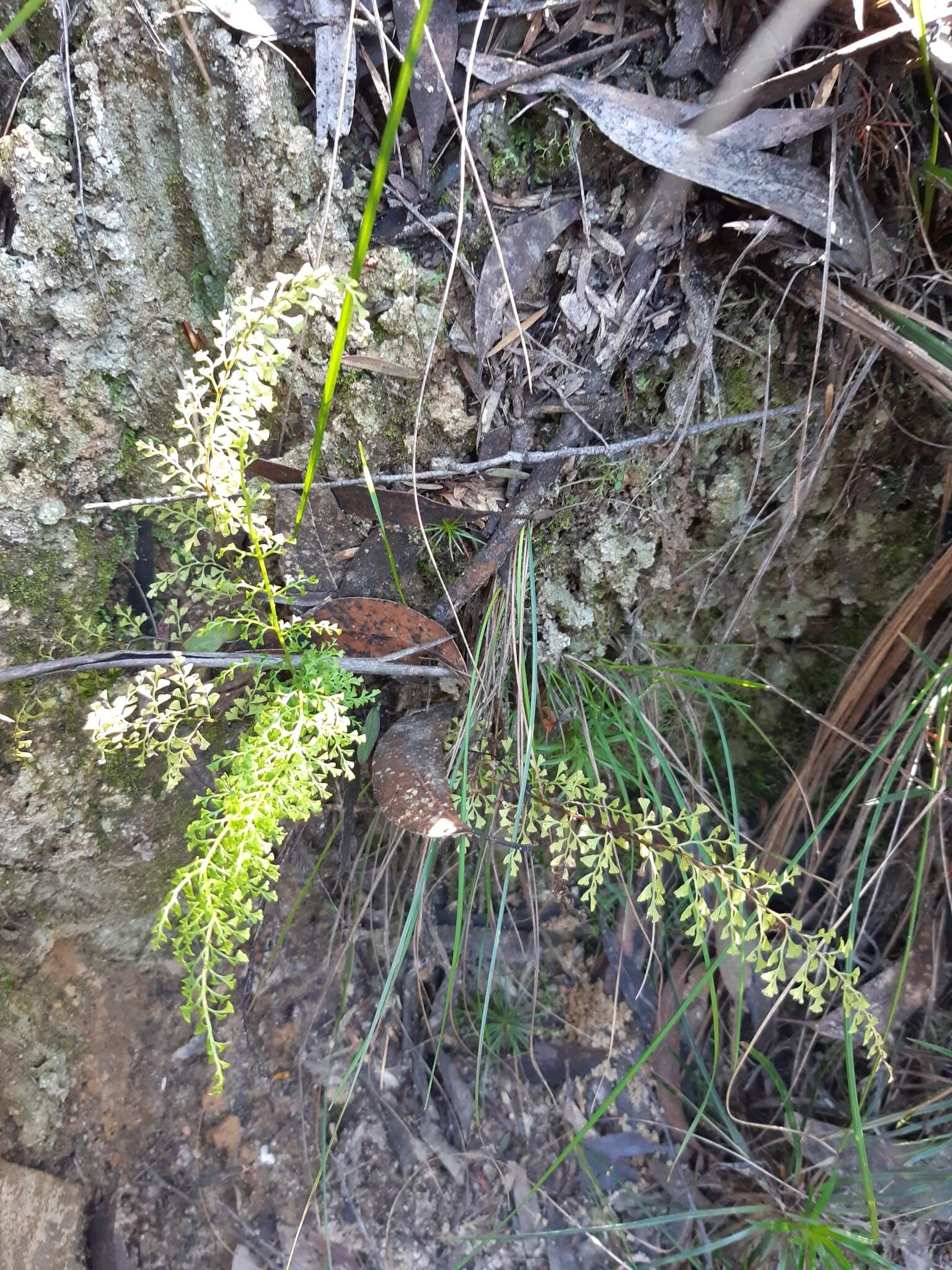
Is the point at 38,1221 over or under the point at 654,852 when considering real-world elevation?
under

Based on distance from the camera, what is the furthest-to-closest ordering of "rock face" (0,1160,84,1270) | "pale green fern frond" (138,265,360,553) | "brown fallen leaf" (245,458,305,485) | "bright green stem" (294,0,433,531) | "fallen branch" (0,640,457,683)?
"rock face" (0,1160,84,1270), "brown fallen leaf" (245,458,305,485), "fallen branch" (0,640,457,683), "pale green fern frond" (138,265,360,553), "bright green stem" (294,0,433,531)

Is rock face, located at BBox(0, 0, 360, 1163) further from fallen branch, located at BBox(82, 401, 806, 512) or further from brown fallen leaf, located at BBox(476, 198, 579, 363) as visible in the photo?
brown fallen leaf, located at BBox(476, 198, 579, 363)

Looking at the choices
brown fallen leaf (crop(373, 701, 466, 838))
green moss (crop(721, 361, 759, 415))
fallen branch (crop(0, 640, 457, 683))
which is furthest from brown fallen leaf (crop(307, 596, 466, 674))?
green moss (crop(721, 361, 759, 415))

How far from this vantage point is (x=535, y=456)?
1.32 metres

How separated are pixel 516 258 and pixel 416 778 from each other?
93 cm

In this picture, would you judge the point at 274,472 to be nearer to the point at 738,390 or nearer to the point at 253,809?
the point at 253,809

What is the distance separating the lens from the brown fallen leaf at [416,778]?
1315mm

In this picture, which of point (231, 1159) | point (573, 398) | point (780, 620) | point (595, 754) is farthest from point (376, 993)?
point (573, 398)

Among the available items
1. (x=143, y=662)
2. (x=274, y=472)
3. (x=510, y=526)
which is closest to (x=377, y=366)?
(x=274, y=472)

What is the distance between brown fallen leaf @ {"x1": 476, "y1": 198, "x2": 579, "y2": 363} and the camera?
1.23m

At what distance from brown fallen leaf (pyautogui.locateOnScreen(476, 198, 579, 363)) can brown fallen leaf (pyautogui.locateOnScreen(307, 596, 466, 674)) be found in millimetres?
513

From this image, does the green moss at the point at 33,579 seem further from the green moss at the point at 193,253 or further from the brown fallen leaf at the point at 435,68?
the brown fallen leaf at the point at 435,68

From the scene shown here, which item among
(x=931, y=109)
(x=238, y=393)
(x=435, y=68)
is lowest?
(x=238, y=393)

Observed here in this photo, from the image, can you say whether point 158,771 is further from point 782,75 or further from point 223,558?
point 782,75
